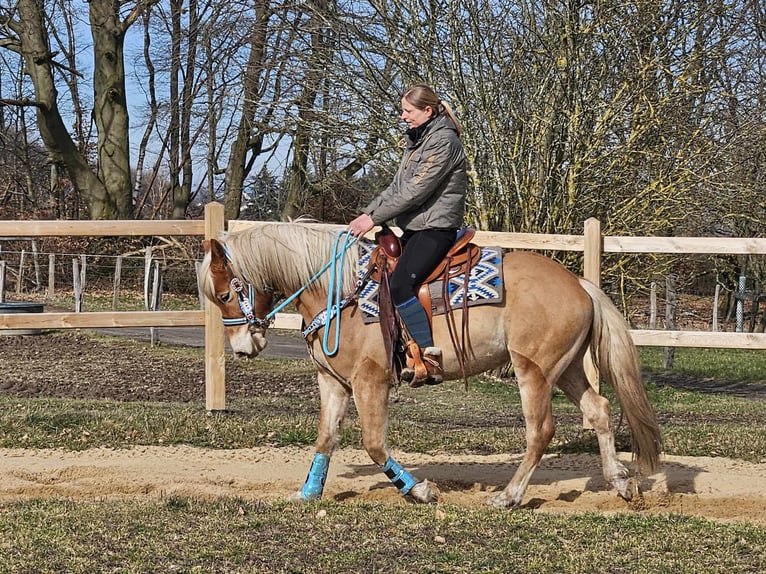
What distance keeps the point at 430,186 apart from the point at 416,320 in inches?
31.9

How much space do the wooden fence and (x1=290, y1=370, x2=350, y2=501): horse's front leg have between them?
304 centimetres

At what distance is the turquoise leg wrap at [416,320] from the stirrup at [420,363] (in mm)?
48

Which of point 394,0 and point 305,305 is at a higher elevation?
point 394,0

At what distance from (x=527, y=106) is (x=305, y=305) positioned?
8.15m

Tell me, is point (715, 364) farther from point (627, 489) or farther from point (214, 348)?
point (627, 489)

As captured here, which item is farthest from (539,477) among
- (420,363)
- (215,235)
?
(215,235)

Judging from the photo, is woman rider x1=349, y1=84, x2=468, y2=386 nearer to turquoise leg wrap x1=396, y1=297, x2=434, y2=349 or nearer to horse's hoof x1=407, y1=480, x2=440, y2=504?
turquoise leg wrap x1=396, y1=297, x2=434, y2=349

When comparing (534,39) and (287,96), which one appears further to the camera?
(287,96)

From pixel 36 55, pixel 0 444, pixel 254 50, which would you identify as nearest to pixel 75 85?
pixel 36 55

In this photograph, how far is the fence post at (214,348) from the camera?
30.8 ft

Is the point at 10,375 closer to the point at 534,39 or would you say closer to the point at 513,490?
the point at 534,39

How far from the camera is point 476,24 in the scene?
1305cm

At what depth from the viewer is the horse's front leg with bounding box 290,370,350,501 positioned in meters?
6.07

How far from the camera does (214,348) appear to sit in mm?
9469
